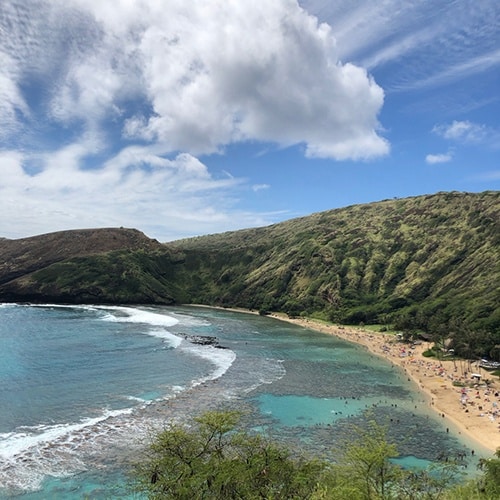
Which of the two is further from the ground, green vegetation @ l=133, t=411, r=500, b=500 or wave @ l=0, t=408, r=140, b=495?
green vegetation @ l=133, t=411, r=500, b=500

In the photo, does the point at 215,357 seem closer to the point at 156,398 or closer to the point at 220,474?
the point at 156,398

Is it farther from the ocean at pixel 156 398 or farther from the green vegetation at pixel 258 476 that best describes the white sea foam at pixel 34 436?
the green vegetation at pixel 258 476

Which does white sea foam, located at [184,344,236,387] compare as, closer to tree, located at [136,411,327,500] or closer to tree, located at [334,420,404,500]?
tree, located at [136,411,327,500]

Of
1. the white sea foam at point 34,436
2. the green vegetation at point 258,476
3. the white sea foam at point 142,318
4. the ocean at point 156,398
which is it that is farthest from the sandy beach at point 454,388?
the white sea foam at point 142,318

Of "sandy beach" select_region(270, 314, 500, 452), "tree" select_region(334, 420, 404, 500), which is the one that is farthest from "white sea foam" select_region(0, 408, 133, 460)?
"sandy beach" select_region(270, 314, 500, 452)

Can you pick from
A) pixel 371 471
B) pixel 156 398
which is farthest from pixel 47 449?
pixel 371 471
